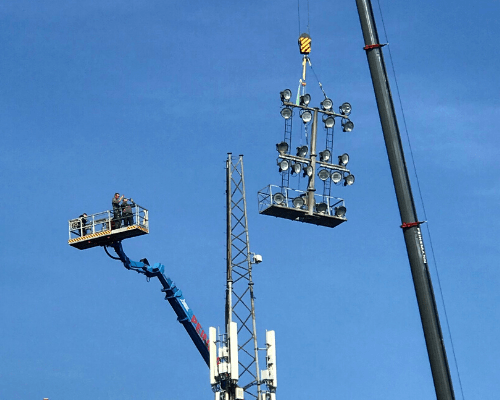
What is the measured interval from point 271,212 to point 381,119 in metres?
18.8

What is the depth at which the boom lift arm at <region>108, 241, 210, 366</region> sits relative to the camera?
317ft

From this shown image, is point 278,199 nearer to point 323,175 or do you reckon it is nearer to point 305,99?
point 323,175

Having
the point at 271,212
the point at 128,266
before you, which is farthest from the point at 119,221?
the point at 271,212

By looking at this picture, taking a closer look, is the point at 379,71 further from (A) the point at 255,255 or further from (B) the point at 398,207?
(A) the point at 255,255

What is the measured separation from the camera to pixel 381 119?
2383 inches

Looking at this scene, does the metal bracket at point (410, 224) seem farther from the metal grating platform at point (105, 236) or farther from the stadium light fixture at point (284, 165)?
the metal grating platform at point (105, 236)

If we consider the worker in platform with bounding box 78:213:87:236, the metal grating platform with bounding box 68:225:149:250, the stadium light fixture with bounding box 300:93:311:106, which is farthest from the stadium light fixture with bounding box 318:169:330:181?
the worker in platform with bounding box 78:213:87:236

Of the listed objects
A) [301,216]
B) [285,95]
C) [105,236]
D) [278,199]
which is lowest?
[301,216]

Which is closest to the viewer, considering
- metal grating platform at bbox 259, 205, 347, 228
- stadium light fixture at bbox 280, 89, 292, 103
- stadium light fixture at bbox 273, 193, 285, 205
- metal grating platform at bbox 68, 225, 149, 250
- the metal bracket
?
the metal bracket

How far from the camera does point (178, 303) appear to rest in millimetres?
100375

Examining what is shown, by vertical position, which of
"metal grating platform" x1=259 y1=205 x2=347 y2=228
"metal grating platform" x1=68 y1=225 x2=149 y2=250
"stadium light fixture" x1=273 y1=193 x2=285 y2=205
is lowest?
"metal grating platform" x1=259 y1=205 x2=347 y2=228

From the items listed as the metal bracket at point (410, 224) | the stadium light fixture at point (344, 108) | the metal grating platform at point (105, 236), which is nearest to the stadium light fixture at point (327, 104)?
the stadium light fixture at point (344, 108)

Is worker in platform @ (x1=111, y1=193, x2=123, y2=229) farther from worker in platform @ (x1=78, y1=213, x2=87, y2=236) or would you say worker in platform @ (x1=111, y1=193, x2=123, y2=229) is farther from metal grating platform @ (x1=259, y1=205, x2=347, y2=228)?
metal grating platform @ (x1=259, y1=205, x2=347, y2=228)

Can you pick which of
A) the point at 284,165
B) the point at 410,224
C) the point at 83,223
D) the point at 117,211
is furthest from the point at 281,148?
the point at 410,224
